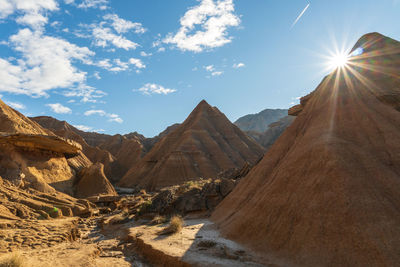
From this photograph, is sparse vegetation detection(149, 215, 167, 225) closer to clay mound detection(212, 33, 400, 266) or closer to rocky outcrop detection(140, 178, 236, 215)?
rocky outcrop detection(140, 178, 236, 215)

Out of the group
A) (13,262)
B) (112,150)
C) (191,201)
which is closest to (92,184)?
(191,201)

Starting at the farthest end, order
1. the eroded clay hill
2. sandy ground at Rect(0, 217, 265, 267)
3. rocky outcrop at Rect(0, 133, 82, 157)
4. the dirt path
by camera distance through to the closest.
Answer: the eroded clay hill → rocky outcrop at Rect(0, 133, 82, 157) → the dirt path → sandy ground at Rect(0, 217, 265, 267)

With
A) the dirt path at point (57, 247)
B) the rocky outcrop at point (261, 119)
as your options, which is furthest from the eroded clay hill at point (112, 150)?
the rocky outcrop at point (261, 119)

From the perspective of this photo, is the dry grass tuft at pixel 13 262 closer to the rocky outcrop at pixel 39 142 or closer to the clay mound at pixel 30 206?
the clay mound at pixel 30 206

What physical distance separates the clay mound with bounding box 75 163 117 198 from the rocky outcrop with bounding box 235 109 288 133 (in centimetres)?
12541

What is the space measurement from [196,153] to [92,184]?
22.1 meters

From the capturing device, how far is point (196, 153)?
153ft

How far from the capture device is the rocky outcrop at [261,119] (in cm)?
14900

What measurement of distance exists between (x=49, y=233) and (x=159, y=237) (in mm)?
5034

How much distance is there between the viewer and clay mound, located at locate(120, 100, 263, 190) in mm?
43125

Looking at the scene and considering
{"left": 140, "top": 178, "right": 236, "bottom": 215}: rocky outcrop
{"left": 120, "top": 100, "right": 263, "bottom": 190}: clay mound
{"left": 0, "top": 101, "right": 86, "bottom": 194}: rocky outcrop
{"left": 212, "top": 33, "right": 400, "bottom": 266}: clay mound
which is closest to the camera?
{"left": 212, "top": 33, "right": 400, "bottom": 266}: clay mound

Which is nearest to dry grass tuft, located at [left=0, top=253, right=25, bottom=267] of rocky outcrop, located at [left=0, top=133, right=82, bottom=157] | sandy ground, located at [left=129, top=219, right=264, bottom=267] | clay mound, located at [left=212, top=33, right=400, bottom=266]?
sandy ground, located at [left=129, top=219, right=264, bottom=267]

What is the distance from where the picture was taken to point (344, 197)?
7.03m

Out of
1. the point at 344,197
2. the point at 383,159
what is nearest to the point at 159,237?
the point at 344,197
